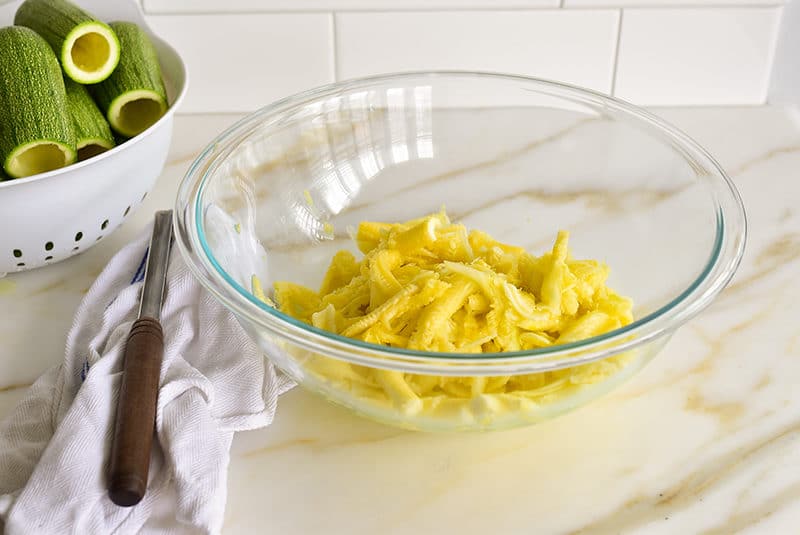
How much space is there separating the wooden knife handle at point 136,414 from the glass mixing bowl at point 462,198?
11 centimetres

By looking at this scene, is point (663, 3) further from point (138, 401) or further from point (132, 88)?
point (138, 401)

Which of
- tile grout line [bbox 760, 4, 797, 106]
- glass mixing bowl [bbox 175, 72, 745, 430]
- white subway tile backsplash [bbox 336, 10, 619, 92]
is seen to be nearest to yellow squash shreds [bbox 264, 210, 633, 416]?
glass mixing bowl [bbox 175, 72, 745, 430]

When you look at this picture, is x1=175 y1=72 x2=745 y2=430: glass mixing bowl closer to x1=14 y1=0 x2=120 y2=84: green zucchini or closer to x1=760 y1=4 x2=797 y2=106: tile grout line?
x1=14 y1=0 x2=120 y2=84: green zucchini

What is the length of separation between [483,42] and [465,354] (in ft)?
2.82

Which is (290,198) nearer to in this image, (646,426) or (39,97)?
(39,97)

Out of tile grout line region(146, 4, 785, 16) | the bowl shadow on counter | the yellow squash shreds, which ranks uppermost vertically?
tile grout line region(146, 4, 785, 16)

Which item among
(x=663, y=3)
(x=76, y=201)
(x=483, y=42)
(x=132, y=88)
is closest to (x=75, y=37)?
(x=132, y=88)

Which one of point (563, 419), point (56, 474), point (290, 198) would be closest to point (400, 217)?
point (290, 198)

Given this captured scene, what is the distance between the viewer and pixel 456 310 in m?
0.82

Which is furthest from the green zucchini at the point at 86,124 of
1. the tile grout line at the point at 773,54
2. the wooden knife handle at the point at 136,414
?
the tile grout line at the point at 773,54

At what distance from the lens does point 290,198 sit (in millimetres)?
1069

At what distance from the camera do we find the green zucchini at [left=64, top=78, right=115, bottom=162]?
3.46 ft

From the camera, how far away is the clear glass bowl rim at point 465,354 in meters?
0.69

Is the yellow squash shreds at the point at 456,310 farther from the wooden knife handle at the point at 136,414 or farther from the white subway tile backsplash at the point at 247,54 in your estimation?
the white subway tile backsplash at the point at 247,54
